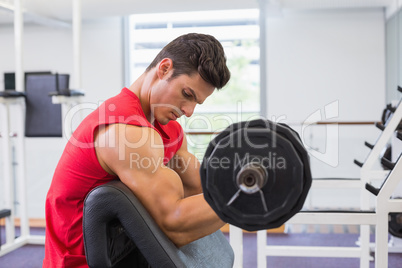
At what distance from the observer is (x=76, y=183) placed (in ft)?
3.31

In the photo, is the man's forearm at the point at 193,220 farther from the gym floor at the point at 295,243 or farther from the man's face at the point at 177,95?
the gym floor at the point at 295,243

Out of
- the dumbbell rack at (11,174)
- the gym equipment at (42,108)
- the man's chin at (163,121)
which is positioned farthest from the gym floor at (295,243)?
the man's chin at (163,121)

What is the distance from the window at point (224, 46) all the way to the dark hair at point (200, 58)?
4904 millimetres

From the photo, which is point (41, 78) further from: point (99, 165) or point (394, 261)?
point (394, 261)

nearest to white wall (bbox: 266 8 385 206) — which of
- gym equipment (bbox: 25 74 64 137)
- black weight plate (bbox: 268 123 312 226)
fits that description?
gym equipment (bbox: 25 74 64 137)

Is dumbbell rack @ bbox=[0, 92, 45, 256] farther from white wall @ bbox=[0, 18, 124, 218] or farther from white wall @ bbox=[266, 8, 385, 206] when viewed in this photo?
white wall @ bbox=[266, 8, 385, 206]

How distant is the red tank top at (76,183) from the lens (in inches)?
39.1

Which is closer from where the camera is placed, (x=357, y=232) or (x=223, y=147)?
(x=223, y=147)

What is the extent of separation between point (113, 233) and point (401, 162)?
3.49 feet

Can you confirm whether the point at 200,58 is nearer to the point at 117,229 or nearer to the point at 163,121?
the point at 163,121

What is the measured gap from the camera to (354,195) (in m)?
4.75

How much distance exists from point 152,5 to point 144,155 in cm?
471

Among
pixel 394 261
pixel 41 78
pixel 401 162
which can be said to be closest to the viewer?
pixel 401 162

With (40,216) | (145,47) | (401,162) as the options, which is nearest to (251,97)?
(145,47)
